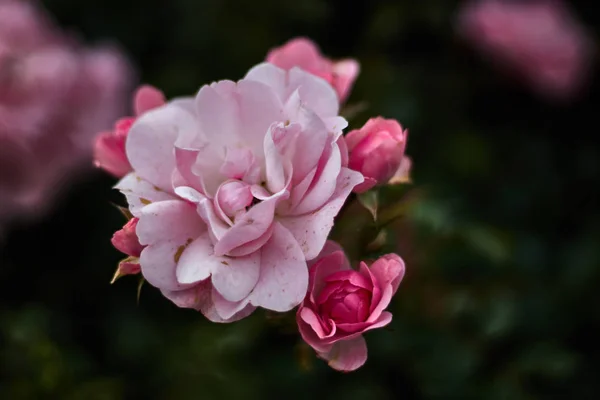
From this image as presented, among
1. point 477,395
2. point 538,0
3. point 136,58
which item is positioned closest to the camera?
point 477,395

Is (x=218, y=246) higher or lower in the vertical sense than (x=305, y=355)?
higher

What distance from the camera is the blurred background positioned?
1.10 metres

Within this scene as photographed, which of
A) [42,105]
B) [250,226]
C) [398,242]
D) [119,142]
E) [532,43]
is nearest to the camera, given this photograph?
[250,226]

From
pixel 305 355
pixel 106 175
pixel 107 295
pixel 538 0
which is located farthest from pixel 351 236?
pixel 538 0

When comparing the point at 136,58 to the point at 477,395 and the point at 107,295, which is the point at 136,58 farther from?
the point at 477,395

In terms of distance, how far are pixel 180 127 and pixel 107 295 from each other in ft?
2.57

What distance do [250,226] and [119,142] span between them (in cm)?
21

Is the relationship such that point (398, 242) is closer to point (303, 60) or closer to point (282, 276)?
point (303, 60)

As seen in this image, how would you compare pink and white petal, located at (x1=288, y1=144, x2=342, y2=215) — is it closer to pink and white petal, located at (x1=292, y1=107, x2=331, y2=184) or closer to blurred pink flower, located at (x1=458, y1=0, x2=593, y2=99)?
pink and white petal, located at (x1=292, y1=107, x2=331, y2=184)

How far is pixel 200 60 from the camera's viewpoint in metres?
1.51

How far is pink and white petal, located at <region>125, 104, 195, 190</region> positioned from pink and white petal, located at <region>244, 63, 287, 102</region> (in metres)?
0.08

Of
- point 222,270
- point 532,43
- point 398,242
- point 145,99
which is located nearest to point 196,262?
point 222,270

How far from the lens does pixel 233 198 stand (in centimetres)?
64

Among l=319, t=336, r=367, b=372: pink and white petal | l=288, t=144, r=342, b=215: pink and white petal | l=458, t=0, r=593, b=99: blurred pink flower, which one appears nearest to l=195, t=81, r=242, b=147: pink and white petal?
l=288, t=144, r=342, b=215: pink and white petal
